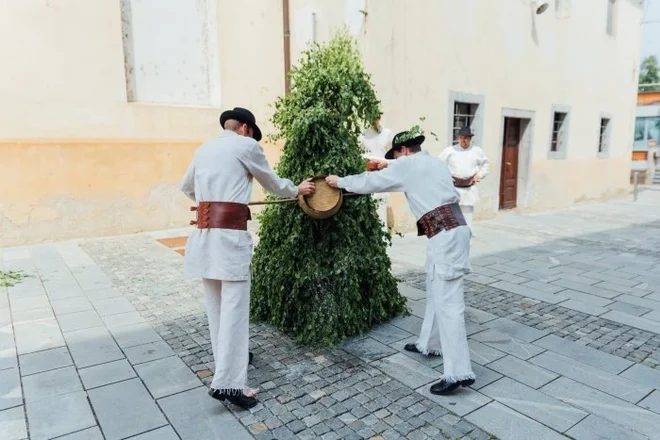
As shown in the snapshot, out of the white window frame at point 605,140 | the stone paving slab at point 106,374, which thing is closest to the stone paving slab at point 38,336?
the stone paving slab at point 106,374

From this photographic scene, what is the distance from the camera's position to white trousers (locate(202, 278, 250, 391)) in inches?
109

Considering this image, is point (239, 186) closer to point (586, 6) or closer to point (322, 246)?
point (322, 246)

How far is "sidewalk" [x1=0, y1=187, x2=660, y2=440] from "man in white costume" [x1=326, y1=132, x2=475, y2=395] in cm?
25

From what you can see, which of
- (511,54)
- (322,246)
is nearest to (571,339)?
(322,246)

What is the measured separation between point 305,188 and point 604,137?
14.5 metres

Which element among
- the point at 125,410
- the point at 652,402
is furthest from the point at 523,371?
the point at 125,410

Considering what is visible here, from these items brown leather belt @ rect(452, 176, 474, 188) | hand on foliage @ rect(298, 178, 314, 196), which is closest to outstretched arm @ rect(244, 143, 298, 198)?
hand on foliage @ rect(298, 178, 314, 196)

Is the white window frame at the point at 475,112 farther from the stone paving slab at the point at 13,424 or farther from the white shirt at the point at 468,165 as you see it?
the stone paving slab at the point at 13,424

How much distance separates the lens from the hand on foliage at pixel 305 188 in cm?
331

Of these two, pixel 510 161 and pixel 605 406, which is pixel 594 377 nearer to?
pixel 605 406

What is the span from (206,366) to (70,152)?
211 inches

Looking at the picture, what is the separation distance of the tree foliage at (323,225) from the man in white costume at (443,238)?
627mm

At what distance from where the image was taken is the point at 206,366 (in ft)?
10.9

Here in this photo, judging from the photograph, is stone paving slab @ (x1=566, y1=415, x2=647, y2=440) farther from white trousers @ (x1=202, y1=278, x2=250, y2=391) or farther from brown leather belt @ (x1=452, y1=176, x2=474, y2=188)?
brown leather belt @ (x1=452, y1=176, x2=474, y2=188)
